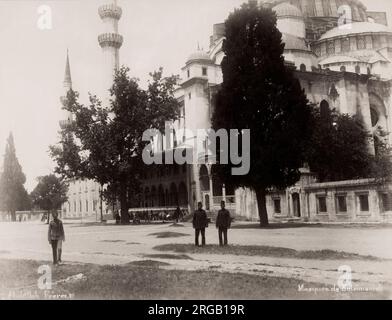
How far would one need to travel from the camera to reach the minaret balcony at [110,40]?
139ft

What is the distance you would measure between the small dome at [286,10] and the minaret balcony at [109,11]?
20.3 m

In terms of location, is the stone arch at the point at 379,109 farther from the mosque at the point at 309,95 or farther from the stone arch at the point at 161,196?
the stone arch at the point at 161,196

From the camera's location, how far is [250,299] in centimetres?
776

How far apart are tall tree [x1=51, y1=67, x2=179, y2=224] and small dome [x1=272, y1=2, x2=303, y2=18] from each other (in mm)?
25964

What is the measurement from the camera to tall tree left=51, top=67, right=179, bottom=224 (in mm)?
30328

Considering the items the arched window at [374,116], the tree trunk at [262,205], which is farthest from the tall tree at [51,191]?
the arched window at [374,116]

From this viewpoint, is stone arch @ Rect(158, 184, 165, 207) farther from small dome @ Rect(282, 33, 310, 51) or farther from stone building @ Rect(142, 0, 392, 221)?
small dome @ Rect(282, 33, 310, 51)

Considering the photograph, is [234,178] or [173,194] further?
[173,194]

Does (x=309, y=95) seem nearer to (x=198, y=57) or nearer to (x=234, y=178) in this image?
(x=198, y=57)

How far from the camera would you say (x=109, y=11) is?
40.8 m

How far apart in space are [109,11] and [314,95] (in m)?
21.5

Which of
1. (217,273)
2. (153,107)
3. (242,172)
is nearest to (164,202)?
(153,107)

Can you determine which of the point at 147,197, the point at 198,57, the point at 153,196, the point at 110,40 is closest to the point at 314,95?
the point at 198,57

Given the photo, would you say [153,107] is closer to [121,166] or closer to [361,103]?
[121,166]
